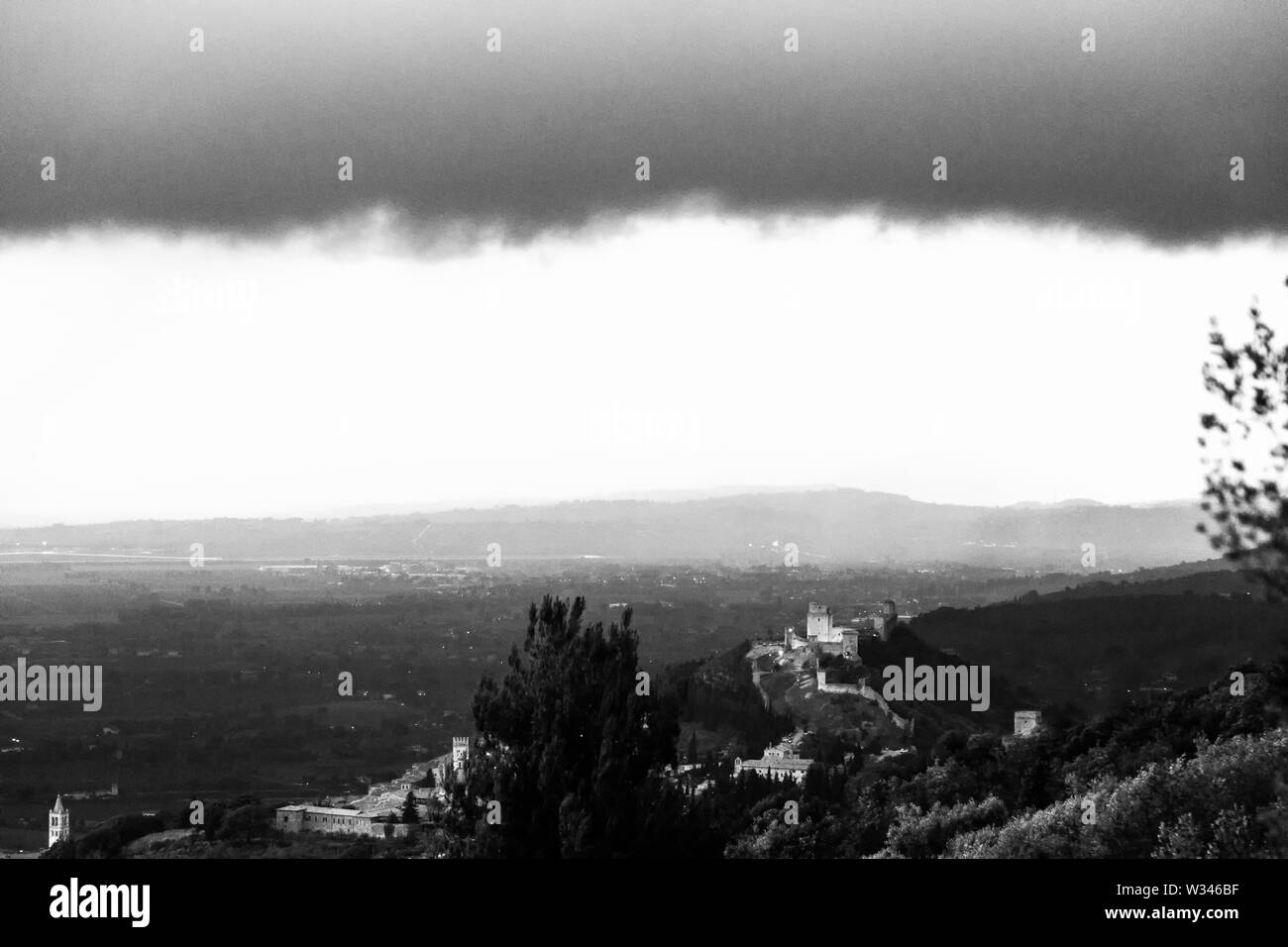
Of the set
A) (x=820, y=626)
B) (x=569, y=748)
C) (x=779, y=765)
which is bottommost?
(x=779, y=765)

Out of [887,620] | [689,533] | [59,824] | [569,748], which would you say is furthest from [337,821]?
[689,533]

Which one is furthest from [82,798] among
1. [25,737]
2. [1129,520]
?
[1129,520]

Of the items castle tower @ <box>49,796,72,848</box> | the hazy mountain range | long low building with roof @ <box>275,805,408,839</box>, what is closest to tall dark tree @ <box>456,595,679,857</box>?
long low building with roof @ <box>275,805,408,839</box>

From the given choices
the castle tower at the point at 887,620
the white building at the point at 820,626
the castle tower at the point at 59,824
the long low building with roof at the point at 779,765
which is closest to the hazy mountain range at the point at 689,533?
the white building at the point at 820,626

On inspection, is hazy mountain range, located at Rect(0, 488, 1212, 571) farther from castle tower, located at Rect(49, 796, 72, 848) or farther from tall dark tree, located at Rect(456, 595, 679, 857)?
tall dark tree, located at Rect(456, 595, 679, 857)

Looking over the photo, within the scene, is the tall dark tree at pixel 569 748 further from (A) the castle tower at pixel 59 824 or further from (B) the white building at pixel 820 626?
(B) the white building at pixel 820 626

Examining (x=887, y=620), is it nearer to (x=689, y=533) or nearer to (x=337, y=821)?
(x=689, y=533)
